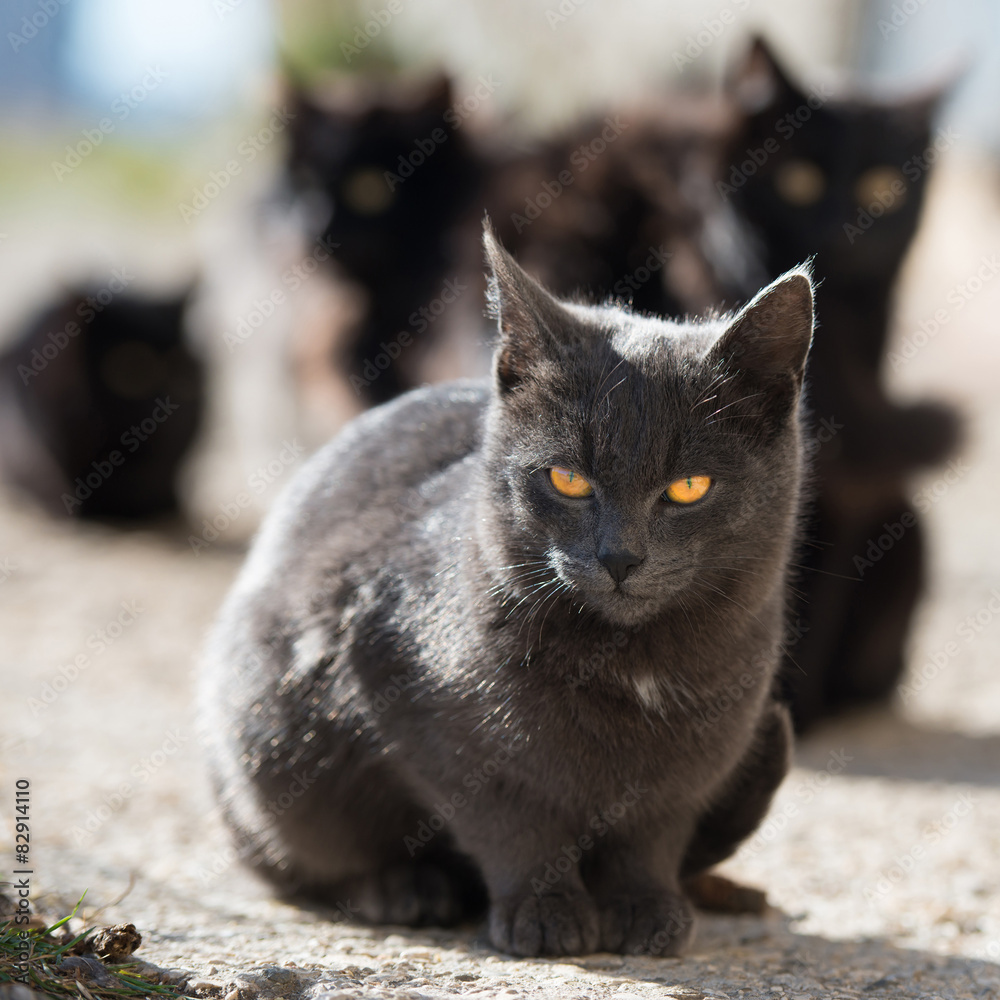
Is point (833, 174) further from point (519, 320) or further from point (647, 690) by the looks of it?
point (647, 690)

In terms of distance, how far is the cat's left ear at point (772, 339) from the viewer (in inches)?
77.4

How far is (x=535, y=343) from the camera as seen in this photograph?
2094 millimetres

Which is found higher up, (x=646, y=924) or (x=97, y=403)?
(x=97, y=403)

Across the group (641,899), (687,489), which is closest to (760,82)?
(687,489)

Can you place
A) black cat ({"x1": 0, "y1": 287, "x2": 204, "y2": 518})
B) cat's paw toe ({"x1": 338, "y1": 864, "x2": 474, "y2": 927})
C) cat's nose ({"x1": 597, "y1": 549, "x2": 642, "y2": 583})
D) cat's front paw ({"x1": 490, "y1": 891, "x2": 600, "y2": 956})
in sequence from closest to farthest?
cat's nose ({"x1": 597, "y1": 549, "x2": 642, "y2": 583}), cat's front paw ({"x1": 490, "y1": 891, "x2": 600, "y2": 956}), cat's paw toe ({"x1": 338, "y1": 864, "x2": 474, "y2": 927}), black cat ({"x1": 0, "y1": 287, "x2": 204, "y2": 518})

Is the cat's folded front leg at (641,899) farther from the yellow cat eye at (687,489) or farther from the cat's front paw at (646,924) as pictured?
the yellow cat eye at (687,489)

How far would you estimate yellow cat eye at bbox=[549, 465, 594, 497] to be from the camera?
197cm

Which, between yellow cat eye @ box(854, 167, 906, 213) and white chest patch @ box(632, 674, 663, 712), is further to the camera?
yellow cat eye @ box(854, 167, 906, 213)

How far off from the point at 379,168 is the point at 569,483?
143 inches

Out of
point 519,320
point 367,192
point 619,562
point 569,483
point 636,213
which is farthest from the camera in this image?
point 367,192

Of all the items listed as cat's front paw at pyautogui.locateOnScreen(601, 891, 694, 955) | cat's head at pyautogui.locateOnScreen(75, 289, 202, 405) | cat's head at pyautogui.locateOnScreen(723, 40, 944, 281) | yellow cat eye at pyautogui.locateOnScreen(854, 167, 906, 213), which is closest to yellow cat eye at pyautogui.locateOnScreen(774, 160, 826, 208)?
cat's head at pyautogui.locateOnScreen(723, 40, 944, 281)

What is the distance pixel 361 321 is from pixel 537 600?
3627 millimetres

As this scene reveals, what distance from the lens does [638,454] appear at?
6.32 ft

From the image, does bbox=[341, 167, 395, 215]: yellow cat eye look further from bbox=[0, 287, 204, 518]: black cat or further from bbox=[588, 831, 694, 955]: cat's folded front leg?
bbox=[588, 831, 694, 955]: cat's folded front leg
